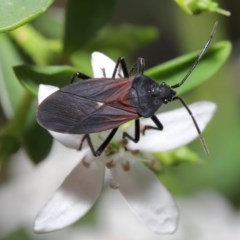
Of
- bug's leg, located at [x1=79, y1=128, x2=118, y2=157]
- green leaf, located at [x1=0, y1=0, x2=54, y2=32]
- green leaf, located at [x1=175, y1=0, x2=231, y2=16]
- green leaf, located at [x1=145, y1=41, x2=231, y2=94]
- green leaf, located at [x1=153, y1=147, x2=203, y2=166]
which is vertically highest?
green leaf, located at [x1=0, y1=0, x2=54, y2=32]

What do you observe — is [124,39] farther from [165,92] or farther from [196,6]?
[196,6]

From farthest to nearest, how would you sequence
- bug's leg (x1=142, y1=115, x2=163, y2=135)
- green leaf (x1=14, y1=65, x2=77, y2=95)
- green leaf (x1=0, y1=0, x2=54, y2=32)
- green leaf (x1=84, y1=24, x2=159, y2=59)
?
green leaf (x1=84, y1=24, x2=159, y2=59), bug's leg (x1=142, y1=115, x2=163, y2=135), green leaf (x1=14, y1=65, x2=77, y2=95), green leaf (x1=0, y1=0, x2=54, y2=32)

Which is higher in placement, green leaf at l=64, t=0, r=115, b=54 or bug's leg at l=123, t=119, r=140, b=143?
green leaf at l=64, t=0, r=115, b=54

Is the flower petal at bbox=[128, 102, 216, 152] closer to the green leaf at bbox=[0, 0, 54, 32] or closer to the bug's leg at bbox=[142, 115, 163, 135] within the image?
the bug's leg at bbox=[142, 115, 163, 135]

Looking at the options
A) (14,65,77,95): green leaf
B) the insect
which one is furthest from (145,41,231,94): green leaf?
(14,65,77,95): green leaf

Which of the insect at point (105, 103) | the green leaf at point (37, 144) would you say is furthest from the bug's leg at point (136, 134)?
the green leaf at point (37, 144)

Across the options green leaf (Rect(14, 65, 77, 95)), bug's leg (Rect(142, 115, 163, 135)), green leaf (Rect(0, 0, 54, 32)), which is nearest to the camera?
green leaf (Rect(0, 0, 54, 32))

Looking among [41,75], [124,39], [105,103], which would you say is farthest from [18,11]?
[124,39]

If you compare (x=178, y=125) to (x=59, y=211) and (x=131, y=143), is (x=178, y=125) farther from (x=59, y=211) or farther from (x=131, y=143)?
(x=59, y=211)
